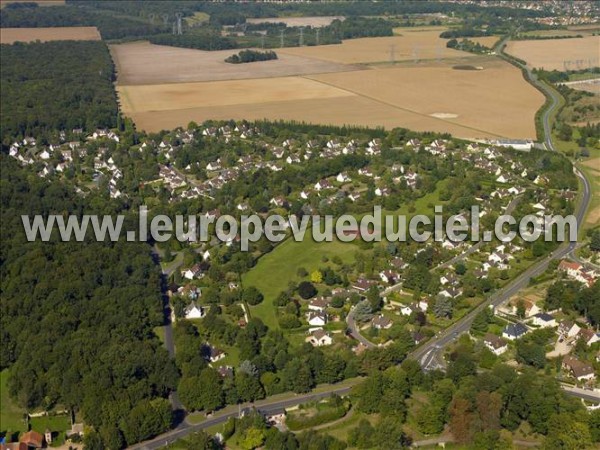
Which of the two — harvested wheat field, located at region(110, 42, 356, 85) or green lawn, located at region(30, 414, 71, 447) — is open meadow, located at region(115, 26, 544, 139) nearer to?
harvested wheat field, located at region(110, 42, 356, 85)

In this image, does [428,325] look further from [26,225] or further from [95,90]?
[95,90]

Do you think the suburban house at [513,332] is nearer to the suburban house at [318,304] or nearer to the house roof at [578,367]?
the house roof at [578,367]

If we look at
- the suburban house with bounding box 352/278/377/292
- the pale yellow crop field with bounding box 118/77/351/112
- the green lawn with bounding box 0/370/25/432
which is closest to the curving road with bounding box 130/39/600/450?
the suburban house with bounding box 352/278/377/292

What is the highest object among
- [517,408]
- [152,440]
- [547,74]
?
[547,74]

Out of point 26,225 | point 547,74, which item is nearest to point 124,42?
point 547,74

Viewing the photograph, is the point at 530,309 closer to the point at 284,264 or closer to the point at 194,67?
the point at 284,264

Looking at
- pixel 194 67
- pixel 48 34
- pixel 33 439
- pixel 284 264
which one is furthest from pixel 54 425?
pixel 48 34

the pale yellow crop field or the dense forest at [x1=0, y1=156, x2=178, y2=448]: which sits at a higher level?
the pale yellow crop field
